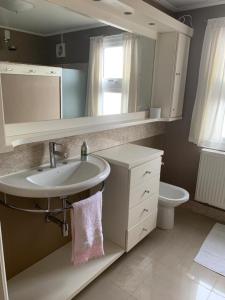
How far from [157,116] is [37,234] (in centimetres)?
153

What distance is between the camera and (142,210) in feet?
6.15

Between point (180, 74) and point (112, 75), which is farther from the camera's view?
point (180, 74)

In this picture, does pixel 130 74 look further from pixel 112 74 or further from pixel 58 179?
pixel 58 179

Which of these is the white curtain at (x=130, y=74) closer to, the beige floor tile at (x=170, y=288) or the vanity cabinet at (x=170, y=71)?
the vanity cabinet at (x=170, y=71)

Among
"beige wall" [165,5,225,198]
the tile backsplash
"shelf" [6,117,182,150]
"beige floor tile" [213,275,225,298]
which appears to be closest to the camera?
"shelf" [6,117,182,150]

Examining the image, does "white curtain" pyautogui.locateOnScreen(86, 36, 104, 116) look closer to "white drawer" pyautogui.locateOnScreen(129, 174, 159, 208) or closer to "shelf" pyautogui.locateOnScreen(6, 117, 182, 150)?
"shelf" pyautogui.locateOnScreen(6, 117, 182, 150)

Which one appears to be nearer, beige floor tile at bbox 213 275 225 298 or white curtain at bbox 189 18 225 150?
beige floor tile at bbox 213 275 225 298

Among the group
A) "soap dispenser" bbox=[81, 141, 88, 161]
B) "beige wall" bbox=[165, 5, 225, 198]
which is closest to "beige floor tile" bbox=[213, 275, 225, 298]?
"beige wall" bbox=[165, 5, 225, 198]

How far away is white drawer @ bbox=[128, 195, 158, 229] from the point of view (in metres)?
1.77

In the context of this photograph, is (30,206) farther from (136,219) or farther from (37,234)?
(136,219)

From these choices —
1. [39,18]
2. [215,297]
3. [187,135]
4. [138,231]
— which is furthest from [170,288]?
[39,18]

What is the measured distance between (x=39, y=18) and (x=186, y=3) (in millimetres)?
1547

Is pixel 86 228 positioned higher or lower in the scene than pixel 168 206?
higher

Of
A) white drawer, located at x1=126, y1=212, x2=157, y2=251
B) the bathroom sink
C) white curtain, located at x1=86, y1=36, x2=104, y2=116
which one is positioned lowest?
white drawer, located at x1=126, y1=212, x2=157, y2=251
